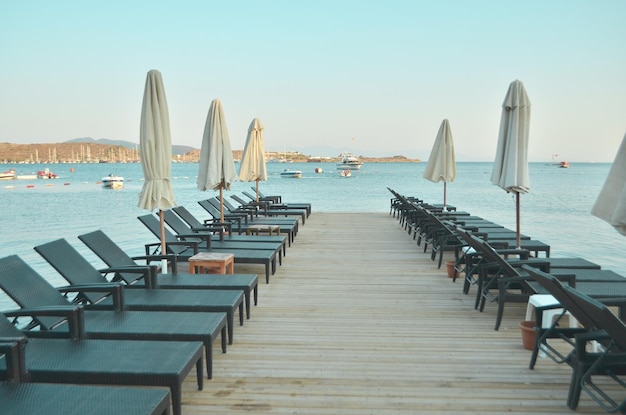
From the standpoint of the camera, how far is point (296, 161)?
137 metres

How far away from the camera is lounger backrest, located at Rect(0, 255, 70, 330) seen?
361 centimetres

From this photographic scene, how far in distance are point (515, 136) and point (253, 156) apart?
21.9 feet

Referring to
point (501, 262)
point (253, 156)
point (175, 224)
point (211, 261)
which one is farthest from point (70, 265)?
point (253, 156)

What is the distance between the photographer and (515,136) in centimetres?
621

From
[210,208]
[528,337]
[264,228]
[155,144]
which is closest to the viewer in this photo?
[528,337]

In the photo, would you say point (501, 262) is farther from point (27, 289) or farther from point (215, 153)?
point (215, 153)

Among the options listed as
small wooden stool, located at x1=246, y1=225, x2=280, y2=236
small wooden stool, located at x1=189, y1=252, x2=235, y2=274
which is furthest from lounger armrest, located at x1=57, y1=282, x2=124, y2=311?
small wooden stool, located at x1=246, y1=225, x2=280, y2=236

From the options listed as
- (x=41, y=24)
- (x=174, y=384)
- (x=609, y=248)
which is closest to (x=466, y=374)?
(x=174, y=384)

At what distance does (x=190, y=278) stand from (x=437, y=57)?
2456cm

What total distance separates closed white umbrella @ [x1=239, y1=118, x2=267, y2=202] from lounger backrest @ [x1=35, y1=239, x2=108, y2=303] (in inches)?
264

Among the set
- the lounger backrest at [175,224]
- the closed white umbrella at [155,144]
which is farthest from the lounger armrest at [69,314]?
the lounger backrest at [175,224]

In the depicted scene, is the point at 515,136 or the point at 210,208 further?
the point at 210,208

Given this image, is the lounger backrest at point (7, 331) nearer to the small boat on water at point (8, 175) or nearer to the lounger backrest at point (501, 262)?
the lounger backrest at point (501, 262)

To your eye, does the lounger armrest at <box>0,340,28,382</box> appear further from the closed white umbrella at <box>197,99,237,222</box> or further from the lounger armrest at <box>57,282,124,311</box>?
the closed white umbrella at <box>197,99,237,222</box>
